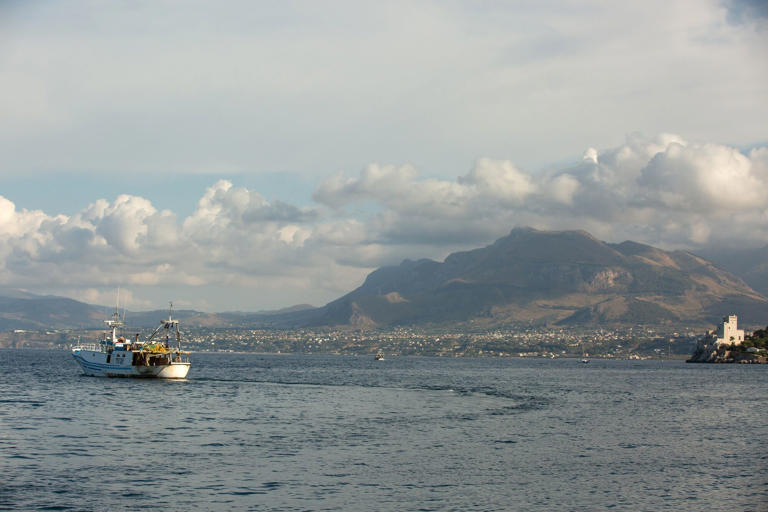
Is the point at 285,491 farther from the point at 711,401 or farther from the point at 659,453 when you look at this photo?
the point at 711,401

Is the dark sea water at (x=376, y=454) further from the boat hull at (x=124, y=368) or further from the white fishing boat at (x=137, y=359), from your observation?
the boat hull at (x=124, y=368)

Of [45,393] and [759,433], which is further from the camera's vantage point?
[45,393]

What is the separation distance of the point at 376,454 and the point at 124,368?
111967mm

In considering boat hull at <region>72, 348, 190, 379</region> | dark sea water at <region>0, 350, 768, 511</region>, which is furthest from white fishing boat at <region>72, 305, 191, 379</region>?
dark sea water at <region>0, 350, 768, 511</region>

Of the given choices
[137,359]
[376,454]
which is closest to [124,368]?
[137,359]

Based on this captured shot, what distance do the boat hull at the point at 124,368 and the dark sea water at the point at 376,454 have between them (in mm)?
42629

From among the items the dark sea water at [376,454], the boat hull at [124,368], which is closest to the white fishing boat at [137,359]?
the boat hull at [124,368]

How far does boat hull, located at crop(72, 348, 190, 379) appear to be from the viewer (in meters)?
157

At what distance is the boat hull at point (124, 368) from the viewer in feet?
515

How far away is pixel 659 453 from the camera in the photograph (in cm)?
6388

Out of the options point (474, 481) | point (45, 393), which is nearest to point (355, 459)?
point (474, 481)

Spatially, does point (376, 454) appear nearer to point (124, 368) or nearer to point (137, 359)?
point (137, 359)

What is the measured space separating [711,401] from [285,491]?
304 feet

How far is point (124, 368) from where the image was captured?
525 ft
